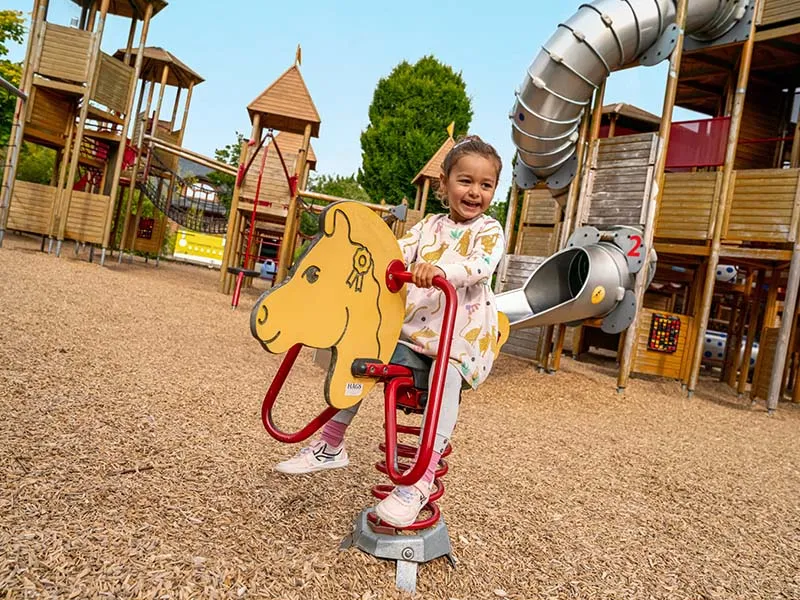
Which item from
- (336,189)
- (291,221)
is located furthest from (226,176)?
(291,221)

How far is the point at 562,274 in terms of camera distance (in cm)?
698

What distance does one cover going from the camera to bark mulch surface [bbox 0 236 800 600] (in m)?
1.73

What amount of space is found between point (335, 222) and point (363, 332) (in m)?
0.34

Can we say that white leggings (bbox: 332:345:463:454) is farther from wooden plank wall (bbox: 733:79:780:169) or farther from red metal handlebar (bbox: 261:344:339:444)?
wooden plank wall (bbox: 733:79:780:169)

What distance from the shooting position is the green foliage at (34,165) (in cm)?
2006

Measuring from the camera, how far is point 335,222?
5.53 ft

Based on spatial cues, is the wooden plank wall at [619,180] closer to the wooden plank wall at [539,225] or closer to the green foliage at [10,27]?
the wooden plank wall at [539,225]

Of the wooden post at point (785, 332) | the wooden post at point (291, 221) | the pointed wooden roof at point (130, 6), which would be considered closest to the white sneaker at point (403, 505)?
the wooden post at point (785, 332)

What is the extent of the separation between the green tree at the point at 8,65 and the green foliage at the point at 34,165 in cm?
194

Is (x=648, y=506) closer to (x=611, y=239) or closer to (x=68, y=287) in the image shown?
(x=611, y=239)

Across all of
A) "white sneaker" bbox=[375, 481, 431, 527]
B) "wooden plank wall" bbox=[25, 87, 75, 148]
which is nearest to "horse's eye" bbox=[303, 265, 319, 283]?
"white sneaker" bbox=[375, 481, 431, 527]

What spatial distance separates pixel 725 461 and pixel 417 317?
135 inches

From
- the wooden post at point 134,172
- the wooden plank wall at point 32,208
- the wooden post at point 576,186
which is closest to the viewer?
the wooden post at point 576,186

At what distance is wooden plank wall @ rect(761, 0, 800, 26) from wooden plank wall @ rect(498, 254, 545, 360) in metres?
4.26
